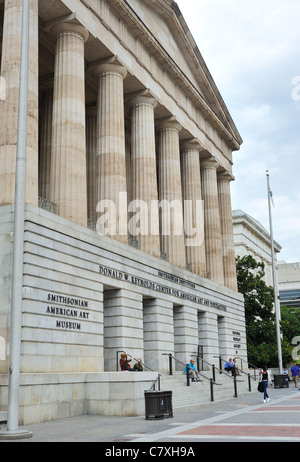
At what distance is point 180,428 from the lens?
1444 cm

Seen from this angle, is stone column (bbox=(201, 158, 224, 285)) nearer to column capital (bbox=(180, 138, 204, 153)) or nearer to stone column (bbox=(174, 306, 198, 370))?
column capital (bbox=(180, 138, 204, 153))

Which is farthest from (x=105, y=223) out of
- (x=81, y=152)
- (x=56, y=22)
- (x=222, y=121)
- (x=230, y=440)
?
(x=222, y=121)

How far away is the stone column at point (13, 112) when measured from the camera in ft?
63.7

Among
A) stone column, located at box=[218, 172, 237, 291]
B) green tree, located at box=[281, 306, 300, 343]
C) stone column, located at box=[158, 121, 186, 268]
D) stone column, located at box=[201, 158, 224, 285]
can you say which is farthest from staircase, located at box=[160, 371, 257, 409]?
green tree, located at box=[281, 306, 300, 343]

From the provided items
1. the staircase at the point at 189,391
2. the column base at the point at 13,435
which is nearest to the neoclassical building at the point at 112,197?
the staircase at the point at 189,391

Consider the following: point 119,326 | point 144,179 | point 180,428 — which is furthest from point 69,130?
point 180,428

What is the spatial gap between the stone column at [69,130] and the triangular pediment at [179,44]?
7006 mm

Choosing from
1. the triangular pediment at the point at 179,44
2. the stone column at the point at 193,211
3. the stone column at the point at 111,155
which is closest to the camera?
the stone column at the point at 111,155

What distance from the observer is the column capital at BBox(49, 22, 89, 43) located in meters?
24.9

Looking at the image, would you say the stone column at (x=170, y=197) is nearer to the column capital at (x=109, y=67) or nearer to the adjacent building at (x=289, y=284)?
the column capital at (x=109, y=67)

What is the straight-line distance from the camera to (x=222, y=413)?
62.2 feet

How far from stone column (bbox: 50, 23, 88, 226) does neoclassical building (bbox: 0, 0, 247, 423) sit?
0.18 ft

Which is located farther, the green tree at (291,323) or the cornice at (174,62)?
the green tree at (291,323)

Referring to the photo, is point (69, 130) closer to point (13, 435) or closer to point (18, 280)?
point (18, 280)
